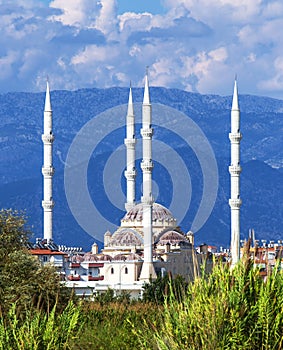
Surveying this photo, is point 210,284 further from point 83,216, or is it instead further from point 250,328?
point 83,216

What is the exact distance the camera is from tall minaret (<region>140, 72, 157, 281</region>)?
68.1 meters

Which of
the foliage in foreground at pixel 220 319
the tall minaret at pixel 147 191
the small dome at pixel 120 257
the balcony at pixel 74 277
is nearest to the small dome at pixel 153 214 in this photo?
the small dome at pixel 120 257

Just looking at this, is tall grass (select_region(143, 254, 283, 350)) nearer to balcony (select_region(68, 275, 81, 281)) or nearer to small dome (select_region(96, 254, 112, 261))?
balcony (select_region(68, 275, 81, 281))

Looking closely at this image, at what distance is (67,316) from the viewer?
21.2 meters

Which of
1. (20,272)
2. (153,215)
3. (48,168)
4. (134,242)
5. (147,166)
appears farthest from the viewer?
(153,215)

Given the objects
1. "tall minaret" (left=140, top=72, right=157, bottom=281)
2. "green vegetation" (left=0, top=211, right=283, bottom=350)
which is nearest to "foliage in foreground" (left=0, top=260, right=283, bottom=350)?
"green vegetation" (left=0, top=211, right=283, bottom=350)

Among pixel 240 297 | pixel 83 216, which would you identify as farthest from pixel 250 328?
pixel 83 216

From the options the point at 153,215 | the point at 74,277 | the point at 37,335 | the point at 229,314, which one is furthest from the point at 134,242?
the point at 229,314

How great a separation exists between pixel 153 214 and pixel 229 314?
205 ft

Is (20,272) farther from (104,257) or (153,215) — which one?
(153,215)

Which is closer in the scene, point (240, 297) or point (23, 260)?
point (240, 297)

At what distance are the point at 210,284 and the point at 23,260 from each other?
17.7 metres

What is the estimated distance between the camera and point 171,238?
78875mm

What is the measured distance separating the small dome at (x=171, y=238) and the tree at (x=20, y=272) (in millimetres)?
38911
